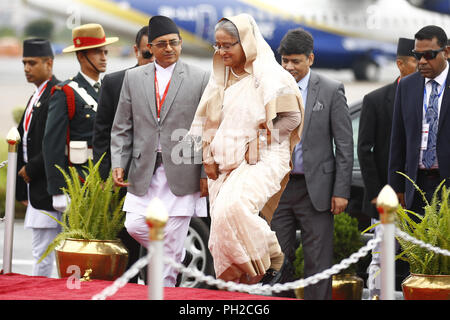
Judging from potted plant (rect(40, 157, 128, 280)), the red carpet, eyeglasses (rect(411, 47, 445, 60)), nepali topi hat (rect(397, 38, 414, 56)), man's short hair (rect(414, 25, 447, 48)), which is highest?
man's short hair (rect(414, 25, 447, 48))

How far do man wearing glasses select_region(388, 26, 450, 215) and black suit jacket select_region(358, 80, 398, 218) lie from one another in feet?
2.12

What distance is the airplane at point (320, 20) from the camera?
25922 millimetres

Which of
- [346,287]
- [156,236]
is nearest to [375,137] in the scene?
[346,287]

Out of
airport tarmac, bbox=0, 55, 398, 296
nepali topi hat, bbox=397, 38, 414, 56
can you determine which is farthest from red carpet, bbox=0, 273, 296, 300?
airport tarmac, bbox=0, 55, 398, 296

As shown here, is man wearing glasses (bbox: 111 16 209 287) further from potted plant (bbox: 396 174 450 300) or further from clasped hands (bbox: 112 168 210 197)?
potted plant (bbox: 396 174 450 300)

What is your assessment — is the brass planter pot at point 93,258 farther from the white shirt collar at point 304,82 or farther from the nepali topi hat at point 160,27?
the white shirt collar at point 304,82

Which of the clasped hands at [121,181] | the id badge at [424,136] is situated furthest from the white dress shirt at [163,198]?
the id badge at [424,136]

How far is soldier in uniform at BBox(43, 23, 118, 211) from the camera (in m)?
7.54

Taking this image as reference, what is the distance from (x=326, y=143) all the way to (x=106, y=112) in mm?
1716

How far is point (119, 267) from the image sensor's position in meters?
6.50

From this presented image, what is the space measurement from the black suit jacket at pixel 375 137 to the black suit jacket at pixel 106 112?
2004 millimetres

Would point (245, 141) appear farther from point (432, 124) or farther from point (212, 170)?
point (432, 124)

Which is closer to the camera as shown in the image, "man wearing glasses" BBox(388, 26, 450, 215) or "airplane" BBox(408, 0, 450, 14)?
"man wearing glasses" BBox(388, 26, 450, 215)

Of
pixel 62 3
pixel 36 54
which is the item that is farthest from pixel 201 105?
pixel 62 3
